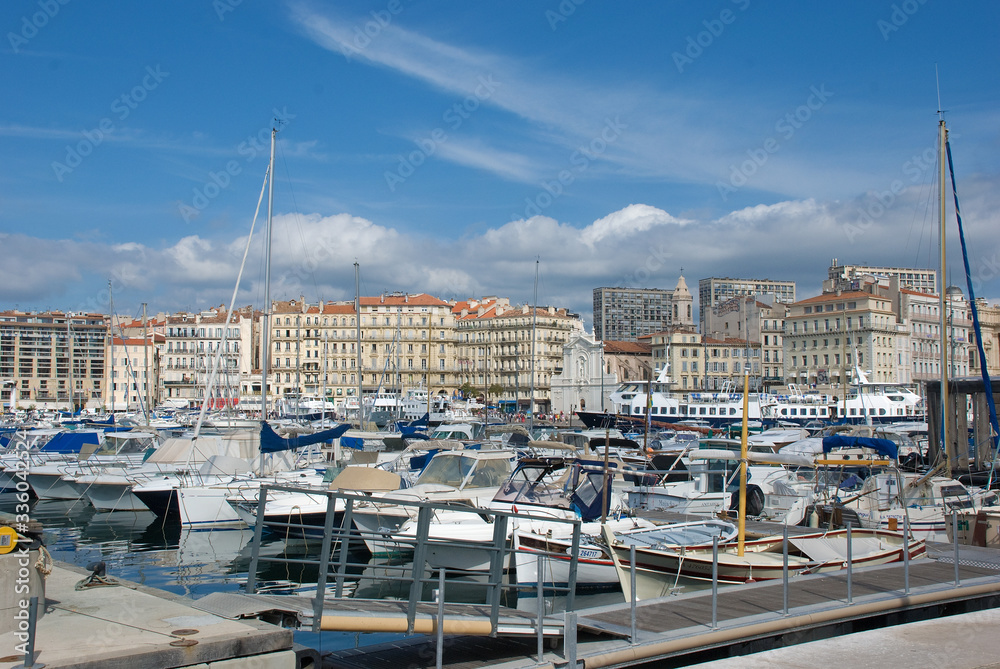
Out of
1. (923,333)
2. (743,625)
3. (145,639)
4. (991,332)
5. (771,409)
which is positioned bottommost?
(743,625)

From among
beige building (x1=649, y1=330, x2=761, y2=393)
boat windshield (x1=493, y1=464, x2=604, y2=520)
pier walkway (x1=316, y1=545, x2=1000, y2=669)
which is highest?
beige building (x1=649, y1=330, x2=761, y2=393)

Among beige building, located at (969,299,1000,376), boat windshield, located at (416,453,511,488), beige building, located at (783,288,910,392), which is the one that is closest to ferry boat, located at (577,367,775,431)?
beige building, located at (783,288,910,392)

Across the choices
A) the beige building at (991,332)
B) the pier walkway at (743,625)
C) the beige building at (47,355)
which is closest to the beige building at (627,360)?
the beige building at (991,332)

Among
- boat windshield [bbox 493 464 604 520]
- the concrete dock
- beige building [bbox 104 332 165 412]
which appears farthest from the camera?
beige building [bbox 104 332 165 412]

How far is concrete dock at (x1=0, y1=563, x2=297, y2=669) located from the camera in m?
7.62

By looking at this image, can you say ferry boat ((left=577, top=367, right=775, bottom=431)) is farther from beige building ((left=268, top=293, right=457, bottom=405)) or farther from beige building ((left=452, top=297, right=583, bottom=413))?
beige building ((left=268, top=293, right=457, bottom=405))

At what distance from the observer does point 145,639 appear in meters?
8.16

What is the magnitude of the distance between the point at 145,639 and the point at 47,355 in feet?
486

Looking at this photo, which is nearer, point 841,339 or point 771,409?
point 771,409

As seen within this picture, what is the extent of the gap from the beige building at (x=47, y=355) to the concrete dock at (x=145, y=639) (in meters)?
136

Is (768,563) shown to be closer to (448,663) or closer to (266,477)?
(448,663)

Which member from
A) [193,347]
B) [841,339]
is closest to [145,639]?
[841,339]

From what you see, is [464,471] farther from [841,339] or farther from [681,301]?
[681,301]

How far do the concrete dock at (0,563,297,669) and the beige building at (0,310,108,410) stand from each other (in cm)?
13643
